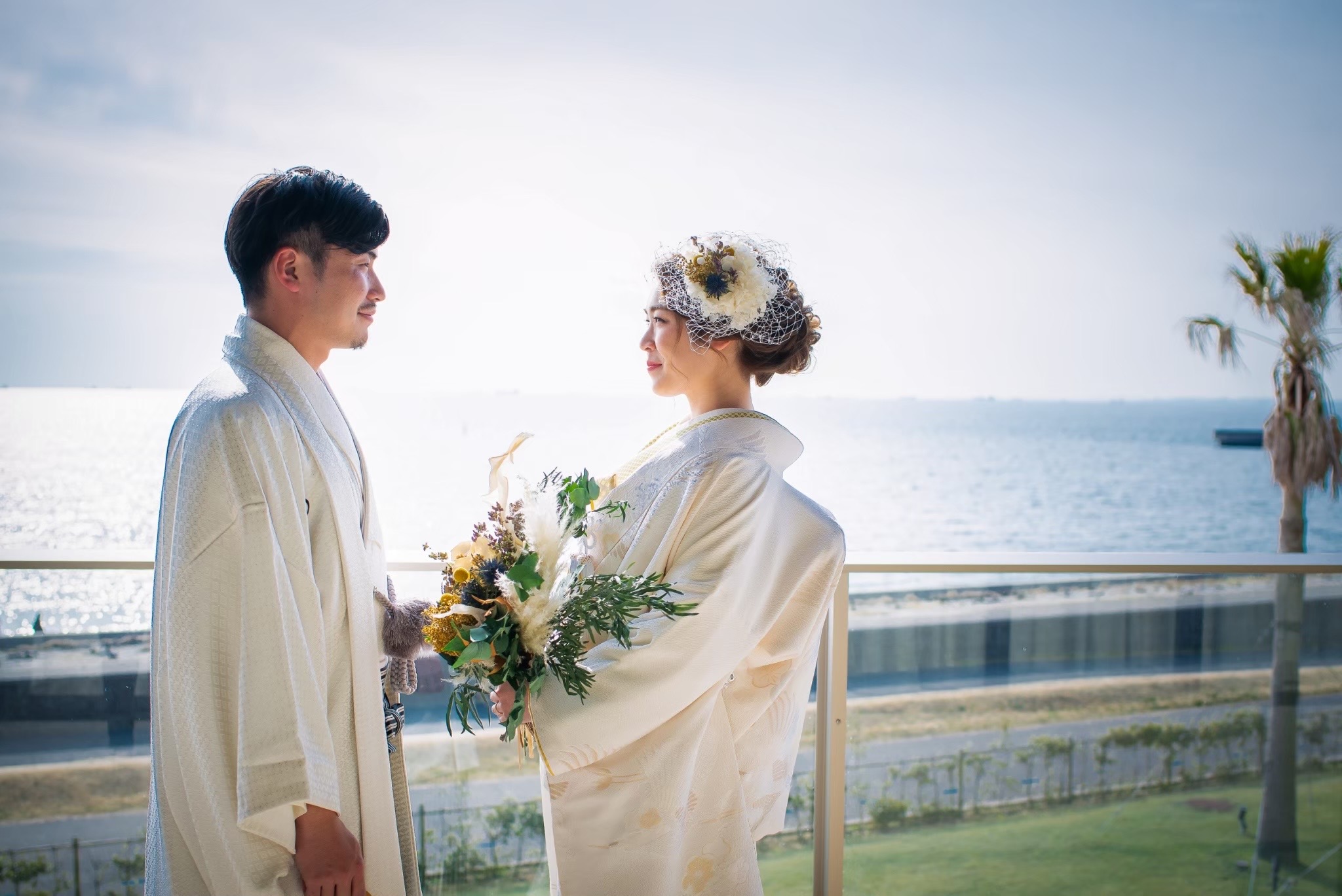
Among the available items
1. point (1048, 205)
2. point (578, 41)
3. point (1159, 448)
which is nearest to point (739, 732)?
point (578, 41)

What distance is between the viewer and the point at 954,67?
36.5 m

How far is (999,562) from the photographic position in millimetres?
2402

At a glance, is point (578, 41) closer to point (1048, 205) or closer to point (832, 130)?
point (832, 130)

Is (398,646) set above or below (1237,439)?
below

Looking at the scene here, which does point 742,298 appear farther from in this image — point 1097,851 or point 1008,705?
point 1097,851

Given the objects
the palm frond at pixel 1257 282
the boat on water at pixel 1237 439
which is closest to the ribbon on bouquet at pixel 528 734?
the palm frond at pixel 1257 282

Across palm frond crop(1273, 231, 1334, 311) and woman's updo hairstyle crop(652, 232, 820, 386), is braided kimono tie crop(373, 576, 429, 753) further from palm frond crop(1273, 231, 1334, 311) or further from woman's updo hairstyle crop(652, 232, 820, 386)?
palm frond crop(1273, 231, 1334, 311)

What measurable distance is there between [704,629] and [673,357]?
1.81 ft

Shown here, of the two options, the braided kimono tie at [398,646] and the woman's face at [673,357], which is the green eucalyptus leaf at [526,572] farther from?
the woman's face at [673,357]

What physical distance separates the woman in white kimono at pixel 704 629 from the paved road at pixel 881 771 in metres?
0.48

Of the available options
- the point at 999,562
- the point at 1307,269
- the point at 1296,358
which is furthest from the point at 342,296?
the point at 1296,358

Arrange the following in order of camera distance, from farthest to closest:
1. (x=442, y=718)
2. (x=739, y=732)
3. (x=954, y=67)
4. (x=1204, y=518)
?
(x=1204, y=518) < (x=954, y=67) < (x=442, y=718) < (x=739, y=732)

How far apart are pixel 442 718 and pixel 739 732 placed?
2.74ft

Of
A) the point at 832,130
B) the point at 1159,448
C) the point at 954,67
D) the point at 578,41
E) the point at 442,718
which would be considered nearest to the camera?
the point at 442,718
